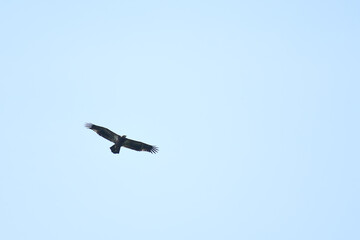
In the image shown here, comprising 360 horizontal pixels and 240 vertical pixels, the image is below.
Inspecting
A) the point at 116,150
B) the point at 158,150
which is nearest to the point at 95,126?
the point at 116,150

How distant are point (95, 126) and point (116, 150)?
2.25 m

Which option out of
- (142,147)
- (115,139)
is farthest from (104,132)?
(142,147)

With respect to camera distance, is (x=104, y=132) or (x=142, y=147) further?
(x=142, y=147)

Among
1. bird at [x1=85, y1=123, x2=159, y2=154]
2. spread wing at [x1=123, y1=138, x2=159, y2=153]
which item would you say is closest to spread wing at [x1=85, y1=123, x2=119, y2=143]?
bird at [x1=85, y1=123, x2=159, y2=154]

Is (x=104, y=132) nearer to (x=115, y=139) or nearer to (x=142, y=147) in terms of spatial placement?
(x=115, y=139)

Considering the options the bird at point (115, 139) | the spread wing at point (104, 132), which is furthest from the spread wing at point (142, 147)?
the spread wing at point (104, 132)

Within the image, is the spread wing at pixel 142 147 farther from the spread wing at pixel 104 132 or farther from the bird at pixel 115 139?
the spread wing at pixel 104 132

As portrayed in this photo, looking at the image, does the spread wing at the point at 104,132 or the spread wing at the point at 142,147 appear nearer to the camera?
the spread wing at the point at 104,132

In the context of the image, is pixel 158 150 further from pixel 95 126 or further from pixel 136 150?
pixel 95 126

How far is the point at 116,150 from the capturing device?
135ft

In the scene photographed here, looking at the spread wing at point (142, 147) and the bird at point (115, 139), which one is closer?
the bird at point (115, 139)

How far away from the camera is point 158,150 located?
42062 mm

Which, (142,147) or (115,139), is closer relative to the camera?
(115,139)

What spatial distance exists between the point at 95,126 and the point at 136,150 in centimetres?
353
